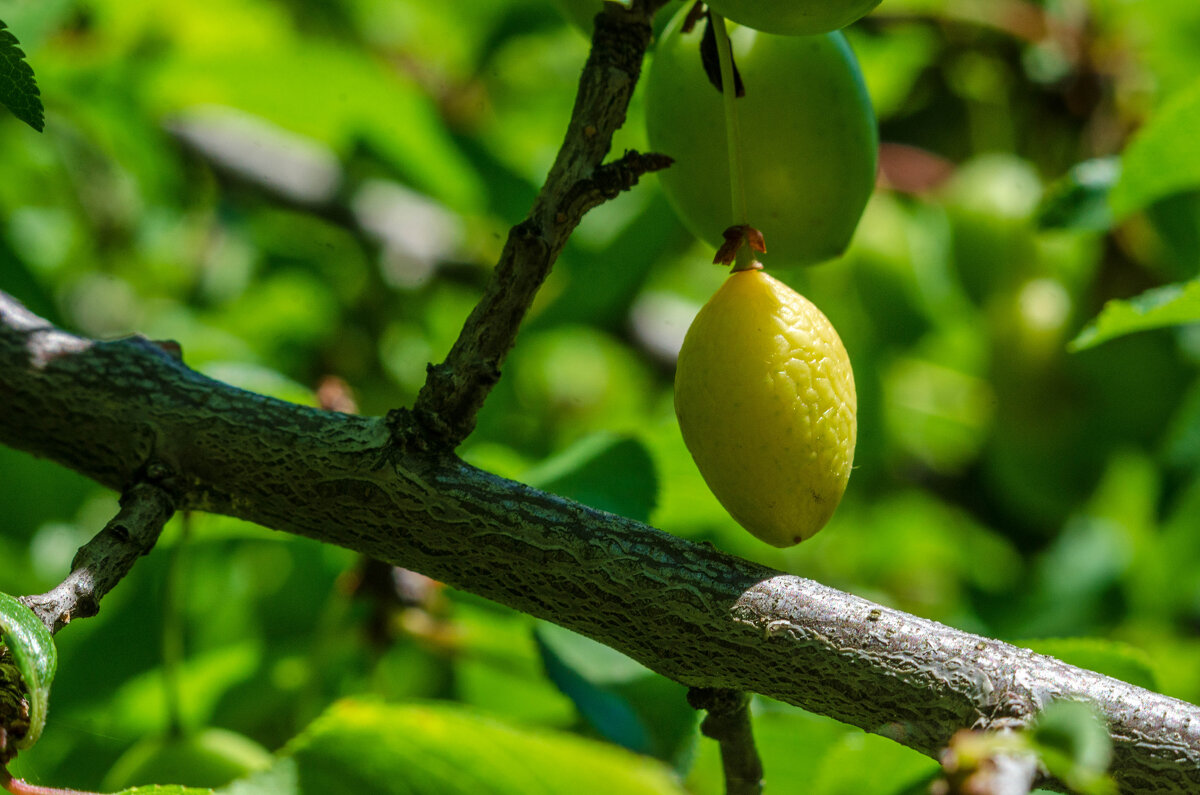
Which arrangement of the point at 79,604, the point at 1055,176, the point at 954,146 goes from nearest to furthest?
1. the point at 79,604
2. the point at 1055,176
3. the point at 954,146

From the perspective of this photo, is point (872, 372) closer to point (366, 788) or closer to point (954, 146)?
point (954, 146)

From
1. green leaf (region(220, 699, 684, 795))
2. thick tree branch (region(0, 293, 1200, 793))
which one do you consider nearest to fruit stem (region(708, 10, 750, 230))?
thick tree branch (region(0, 293, 1200, 793))

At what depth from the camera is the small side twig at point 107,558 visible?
549 millimetres

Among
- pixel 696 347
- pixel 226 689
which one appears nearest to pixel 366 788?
pixel 696 347

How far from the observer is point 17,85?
0.53m

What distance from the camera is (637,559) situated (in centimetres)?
60

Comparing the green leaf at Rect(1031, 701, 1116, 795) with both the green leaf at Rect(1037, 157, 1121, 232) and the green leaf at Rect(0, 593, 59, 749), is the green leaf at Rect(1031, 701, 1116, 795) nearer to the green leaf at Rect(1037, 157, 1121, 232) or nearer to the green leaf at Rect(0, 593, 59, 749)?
the green leaf at Rect(0, 593, 59, 749)

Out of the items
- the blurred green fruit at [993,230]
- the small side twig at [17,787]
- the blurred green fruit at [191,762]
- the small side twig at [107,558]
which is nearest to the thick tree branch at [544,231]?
the small side twig at [107,558]

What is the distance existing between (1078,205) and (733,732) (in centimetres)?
65

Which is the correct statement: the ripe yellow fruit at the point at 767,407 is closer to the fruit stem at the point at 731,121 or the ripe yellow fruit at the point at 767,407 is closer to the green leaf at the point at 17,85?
the fruit stem at the point at 731,121

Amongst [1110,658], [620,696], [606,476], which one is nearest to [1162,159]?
[1110,658]

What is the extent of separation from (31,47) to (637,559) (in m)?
1.02

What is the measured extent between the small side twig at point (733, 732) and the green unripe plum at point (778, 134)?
11.7 inches

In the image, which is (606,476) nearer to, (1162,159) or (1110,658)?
(1110,658)
